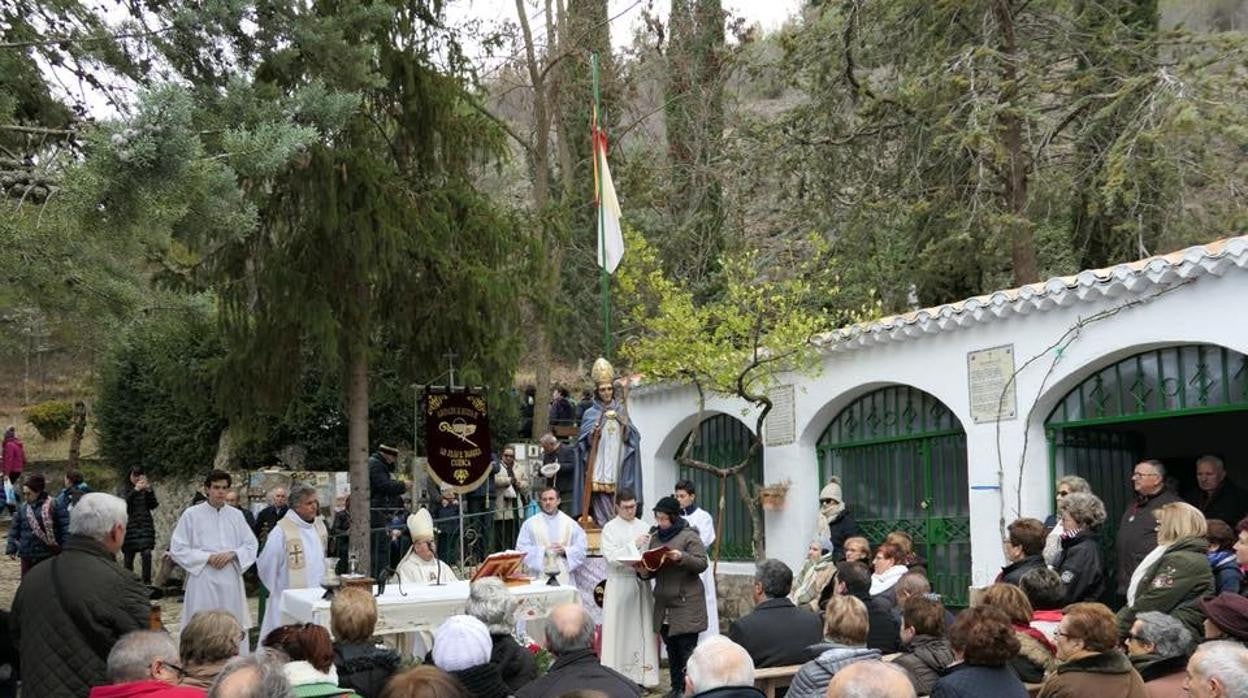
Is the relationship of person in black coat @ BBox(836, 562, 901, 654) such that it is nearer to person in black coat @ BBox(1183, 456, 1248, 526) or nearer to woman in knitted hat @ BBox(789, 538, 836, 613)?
woman in knitted hat @ BBox(789, 538, 836, 613)

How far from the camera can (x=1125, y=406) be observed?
30.9ft

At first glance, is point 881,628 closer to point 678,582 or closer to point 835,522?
point 678,582

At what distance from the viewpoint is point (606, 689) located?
15.8 feet

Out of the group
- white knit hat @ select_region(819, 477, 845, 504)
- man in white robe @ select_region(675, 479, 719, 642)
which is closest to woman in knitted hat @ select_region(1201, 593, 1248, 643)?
man in white robe @ select_region(675, 479, 719, 642)

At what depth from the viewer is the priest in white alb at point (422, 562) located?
930 cm

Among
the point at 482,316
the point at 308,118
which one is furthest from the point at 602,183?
Answer: the point at 308,118

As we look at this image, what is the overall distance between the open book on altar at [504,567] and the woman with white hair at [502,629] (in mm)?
2621

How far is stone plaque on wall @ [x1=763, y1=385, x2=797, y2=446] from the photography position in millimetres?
12828

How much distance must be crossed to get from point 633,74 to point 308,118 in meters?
17.1

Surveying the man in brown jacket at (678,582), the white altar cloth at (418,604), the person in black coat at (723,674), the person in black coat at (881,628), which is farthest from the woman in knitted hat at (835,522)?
the person in black coat at (723,674)

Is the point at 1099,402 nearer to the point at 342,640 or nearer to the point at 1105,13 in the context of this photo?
the point at 342,640

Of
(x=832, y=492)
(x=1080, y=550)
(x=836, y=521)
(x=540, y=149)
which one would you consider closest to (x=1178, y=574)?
(x=1080, y=550)

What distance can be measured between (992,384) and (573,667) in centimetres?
636

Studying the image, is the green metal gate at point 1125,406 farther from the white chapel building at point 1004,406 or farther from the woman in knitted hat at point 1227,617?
→ the woman in knitted hat at point 1227,617
